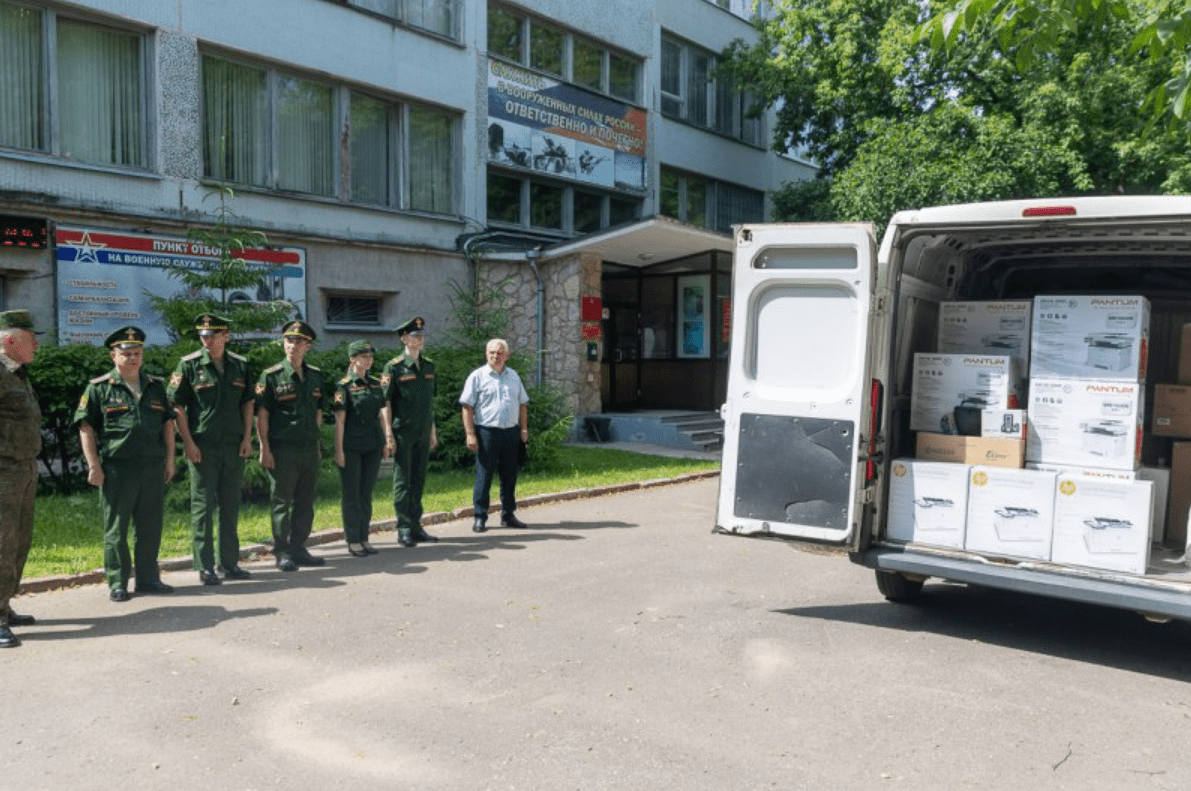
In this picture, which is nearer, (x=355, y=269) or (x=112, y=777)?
→ (x=112, y=777)

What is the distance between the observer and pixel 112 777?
4.11 m

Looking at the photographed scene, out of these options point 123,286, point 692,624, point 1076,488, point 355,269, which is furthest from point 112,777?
point 355,269

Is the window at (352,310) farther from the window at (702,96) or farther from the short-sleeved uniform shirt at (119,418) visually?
the window at (702,96)

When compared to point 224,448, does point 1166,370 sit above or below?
above

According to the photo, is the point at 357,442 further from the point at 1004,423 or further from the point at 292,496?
the point at 1004,423

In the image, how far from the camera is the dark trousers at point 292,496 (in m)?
7.98

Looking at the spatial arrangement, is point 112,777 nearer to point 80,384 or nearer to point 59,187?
point 80,384

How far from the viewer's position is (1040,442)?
20.7ft

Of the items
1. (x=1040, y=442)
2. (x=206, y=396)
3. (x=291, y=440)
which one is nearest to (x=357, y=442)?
(x=291, y=440)

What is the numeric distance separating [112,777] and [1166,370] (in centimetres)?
685

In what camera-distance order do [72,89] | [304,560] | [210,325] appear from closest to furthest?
[210,325] → [304,560] → [72,89]

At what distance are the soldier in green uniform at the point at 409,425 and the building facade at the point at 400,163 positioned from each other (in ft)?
19.1

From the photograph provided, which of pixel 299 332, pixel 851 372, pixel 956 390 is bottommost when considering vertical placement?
pixel 956 390

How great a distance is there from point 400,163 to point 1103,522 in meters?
13.8
